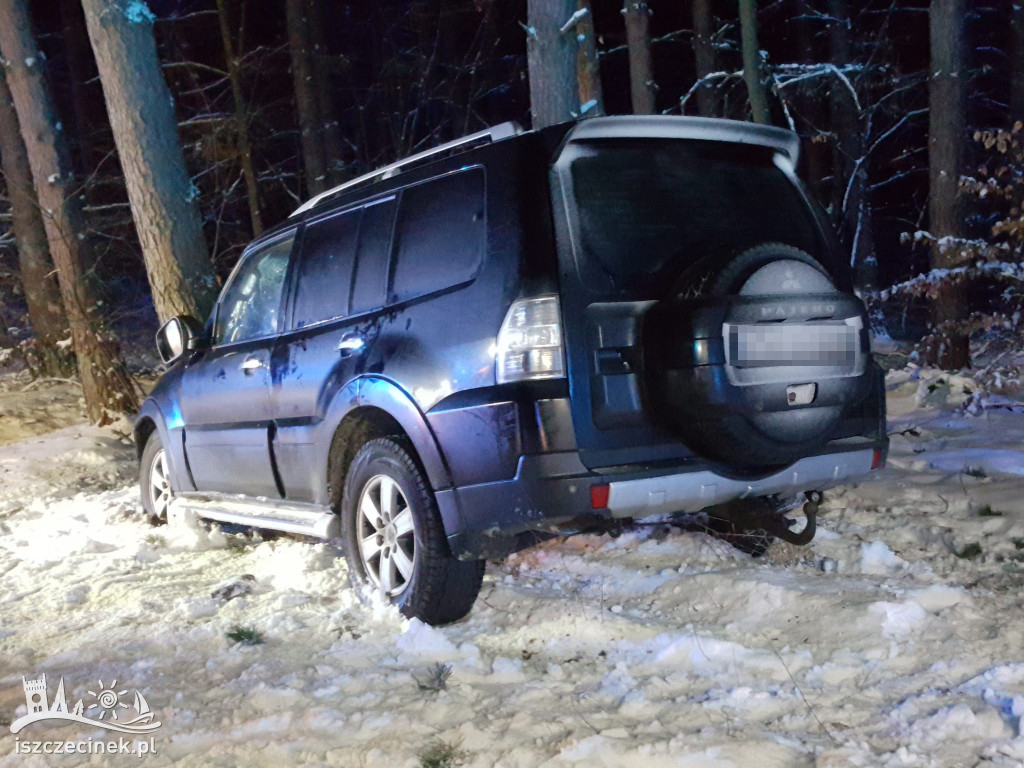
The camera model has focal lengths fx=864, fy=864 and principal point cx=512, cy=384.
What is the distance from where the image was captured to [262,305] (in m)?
5.16

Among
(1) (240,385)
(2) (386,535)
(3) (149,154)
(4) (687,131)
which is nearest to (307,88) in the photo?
(3) (149,154)

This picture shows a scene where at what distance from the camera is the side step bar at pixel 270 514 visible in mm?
4285

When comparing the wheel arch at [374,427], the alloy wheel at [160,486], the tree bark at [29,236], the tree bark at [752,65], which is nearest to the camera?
the wheel arch at [374,427]

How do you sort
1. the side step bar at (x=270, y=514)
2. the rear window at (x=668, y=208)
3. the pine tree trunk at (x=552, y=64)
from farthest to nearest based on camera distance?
the pine tree trunk at (x=552, y=64), the side step bar at (x=270, y=514), the rear window at (x=668, y=208)

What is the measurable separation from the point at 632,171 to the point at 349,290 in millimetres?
1551

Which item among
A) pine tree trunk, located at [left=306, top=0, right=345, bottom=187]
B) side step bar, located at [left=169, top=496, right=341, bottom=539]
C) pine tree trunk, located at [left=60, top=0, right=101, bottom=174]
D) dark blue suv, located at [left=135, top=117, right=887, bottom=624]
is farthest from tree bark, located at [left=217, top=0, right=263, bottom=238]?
dark blue suv, located at [left=135, top=117, right=887, bottom=624]

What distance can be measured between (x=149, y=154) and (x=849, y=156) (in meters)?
14.0

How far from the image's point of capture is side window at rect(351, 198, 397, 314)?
161 inches

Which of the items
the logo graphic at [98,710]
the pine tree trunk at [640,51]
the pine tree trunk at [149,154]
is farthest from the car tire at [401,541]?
the pine tree trunk at [640,51]

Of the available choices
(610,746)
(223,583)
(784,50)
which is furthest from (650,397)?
(784,50)

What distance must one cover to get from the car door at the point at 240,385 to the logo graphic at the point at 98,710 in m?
1.75

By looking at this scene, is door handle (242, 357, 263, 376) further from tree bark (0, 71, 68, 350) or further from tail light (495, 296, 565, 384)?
tree bark (0, 71, 68, 350)

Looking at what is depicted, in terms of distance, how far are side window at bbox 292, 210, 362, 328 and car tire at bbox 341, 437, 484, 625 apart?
868 millimetres

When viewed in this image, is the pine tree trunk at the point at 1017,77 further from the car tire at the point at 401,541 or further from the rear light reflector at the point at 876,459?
the car tire at the point at 401,541
